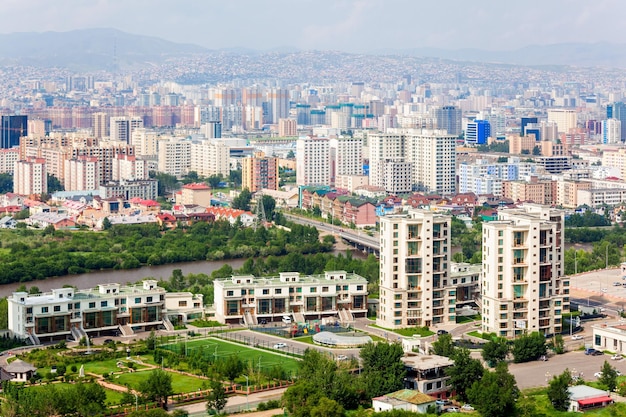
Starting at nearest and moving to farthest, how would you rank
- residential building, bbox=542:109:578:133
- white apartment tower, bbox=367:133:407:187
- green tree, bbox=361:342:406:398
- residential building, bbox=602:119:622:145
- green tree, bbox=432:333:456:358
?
green tree, bbox=361:342:406:398 → green tree, bbox=432:333:456:358 → white apartment tower, bbox=367:133:407:187 → residential building, bbox=602:119:622:145 → residential building, bbox=542:109:578:133

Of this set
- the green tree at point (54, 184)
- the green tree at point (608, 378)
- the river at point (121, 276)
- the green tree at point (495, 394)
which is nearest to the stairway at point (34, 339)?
the river at point (121, 276)

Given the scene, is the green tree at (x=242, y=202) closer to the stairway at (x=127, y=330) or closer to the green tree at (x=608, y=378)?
the stairway at (x=127, y=330)

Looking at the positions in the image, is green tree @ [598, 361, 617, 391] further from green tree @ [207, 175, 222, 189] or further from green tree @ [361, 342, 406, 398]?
green tree @ [207, 175, 222, 189]

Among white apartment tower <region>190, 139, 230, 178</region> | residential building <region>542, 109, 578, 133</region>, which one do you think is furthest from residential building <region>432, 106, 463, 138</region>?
white apartment tower <region>190, 139, 230, 178</region>

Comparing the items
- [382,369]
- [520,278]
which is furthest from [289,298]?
[382,369]

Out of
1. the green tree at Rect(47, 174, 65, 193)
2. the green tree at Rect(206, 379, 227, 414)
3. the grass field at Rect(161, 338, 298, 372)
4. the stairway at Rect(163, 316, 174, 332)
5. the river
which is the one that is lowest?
the green tree at Rect(206, 379, 227, 414)

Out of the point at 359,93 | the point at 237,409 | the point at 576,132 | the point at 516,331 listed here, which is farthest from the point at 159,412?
the point at 359,93

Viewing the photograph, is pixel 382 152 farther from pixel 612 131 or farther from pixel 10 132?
pixel 612 131
